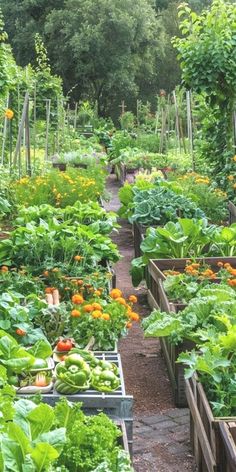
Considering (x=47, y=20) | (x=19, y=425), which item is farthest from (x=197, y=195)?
(x=47, y=20)

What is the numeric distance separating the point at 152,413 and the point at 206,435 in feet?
5.08

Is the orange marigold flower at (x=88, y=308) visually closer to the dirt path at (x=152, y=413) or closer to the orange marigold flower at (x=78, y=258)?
the dirt path at (x=152, y=413)

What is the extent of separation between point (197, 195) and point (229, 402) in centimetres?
716

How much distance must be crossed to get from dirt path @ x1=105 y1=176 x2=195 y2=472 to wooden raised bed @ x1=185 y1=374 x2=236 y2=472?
0.59 feet

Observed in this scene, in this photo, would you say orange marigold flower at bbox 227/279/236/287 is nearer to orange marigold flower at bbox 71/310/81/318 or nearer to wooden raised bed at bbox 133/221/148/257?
orange marigold flower at bbox 71/310/81/318

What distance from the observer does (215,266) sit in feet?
26.5

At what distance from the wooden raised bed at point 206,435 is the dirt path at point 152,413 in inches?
7.1

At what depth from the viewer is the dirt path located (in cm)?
541

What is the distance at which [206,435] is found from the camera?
4734mm

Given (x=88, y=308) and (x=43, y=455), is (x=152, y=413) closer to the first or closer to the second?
(x=88, y=308)

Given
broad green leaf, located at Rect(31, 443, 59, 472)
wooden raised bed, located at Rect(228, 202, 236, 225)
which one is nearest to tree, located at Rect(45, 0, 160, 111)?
wooden raised bed, located at Rect(228, 202, 236, 225)

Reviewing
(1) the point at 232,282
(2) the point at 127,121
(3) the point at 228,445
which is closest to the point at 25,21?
(2) the point at 127,121

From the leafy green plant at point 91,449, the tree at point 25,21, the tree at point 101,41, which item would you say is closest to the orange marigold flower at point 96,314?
the leafy green plant at point 91,449

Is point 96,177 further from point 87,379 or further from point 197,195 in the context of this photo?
point 87,379
